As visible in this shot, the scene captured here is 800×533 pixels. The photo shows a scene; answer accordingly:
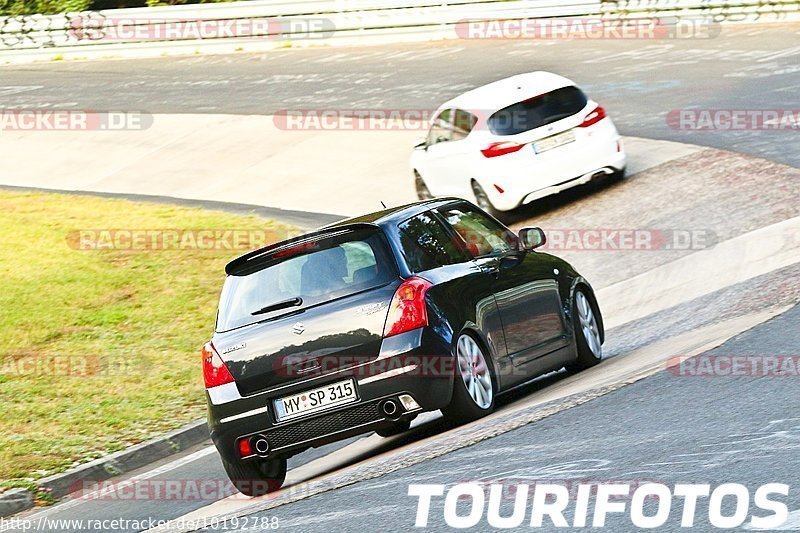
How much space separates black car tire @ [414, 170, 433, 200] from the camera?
20873 mm

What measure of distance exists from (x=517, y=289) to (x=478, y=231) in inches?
22.1

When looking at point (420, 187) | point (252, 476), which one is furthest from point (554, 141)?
point (252, 476)

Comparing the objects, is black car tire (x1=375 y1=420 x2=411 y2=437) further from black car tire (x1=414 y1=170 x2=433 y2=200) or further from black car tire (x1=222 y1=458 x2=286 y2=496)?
black car tire (x1=414 y1=170 x2=433 y2=200)

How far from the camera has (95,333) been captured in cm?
1505

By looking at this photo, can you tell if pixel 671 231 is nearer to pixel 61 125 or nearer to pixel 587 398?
pixel 587 398

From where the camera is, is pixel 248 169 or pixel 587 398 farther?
pixel 248 169

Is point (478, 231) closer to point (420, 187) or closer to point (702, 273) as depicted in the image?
point (702, 273)

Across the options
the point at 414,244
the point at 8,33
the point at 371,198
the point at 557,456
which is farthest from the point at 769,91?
the point at 8,33

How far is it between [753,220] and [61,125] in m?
19.2

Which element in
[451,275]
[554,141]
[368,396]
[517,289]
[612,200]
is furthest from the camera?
[612,200]

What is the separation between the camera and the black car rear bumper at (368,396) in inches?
348

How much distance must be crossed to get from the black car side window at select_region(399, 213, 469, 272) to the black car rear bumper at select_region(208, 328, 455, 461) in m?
0.65

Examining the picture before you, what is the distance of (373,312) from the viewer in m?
8.95

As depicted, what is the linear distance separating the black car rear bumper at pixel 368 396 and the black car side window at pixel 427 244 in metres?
0.65
